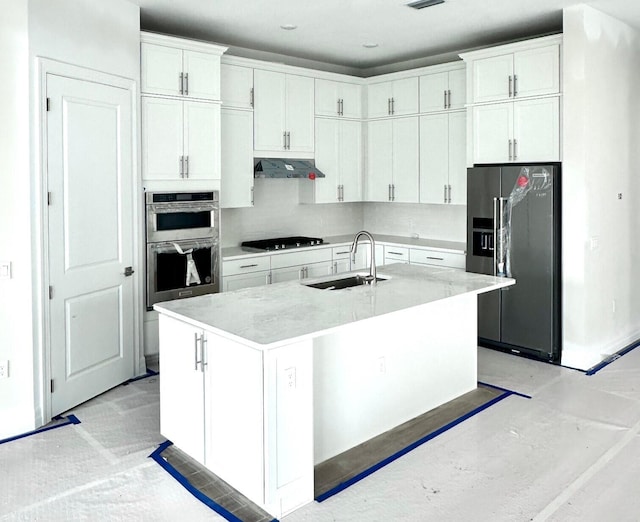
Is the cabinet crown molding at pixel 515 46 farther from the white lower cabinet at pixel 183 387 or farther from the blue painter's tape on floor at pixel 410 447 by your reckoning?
the white lower cabinet at pixel 183 387

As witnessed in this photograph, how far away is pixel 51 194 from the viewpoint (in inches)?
151

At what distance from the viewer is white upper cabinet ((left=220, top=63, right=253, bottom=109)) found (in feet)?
17.7

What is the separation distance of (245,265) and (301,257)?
70 centimetres

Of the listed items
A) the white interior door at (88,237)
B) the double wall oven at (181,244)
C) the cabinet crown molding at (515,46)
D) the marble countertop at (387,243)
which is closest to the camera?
the white interior door at (88,237)

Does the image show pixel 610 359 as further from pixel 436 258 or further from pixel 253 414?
pixel 253 414

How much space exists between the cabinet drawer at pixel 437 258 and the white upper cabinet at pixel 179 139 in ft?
7.37

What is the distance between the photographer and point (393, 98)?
6.41m

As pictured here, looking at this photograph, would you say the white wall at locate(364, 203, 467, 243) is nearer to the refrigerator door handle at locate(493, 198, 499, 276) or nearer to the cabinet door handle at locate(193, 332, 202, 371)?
the refrigerator door handle at locate(493, 198, 499, 276)

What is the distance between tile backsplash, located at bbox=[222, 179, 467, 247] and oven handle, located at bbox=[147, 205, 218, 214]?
86cm

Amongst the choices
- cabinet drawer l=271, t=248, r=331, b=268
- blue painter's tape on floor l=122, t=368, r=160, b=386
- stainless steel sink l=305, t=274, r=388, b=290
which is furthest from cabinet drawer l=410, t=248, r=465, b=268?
blue painter's tape on floor l=122, t=368, r=160, b=386

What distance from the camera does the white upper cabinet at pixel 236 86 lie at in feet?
17.7

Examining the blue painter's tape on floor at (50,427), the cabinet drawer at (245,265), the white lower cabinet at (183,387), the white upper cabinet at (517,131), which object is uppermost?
the white upper cabinet at (517,131)

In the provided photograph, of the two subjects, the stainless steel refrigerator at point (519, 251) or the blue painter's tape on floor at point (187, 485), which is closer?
the blue painter's tape on floor at point (187, 485)

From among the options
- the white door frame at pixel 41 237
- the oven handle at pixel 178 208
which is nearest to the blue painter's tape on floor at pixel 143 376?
the white door frame at pixel 41 237
